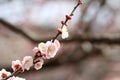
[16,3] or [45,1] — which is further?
[45,1]

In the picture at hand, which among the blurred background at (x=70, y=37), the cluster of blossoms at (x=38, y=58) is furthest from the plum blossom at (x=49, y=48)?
the blurred background at (x=70, y=37)

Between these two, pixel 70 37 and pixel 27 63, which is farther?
pixel 70 37

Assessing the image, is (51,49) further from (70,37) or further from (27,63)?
(70,37)

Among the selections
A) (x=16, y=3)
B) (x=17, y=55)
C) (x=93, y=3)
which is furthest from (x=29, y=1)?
(x=93, y=3)

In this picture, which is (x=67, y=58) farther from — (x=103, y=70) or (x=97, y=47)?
(x=103, y=70)

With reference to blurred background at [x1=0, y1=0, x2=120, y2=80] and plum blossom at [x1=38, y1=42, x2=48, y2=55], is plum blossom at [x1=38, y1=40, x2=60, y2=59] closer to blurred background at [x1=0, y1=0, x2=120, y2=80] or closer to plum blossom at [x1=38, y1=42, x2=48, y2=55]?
plum blossom at [x1=38, y1=42, x2=48, y2=55]

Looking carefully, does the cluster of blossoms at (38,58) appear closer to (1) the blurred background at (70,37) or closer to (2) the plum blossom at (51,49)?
(2) the plum blossom at (51,49)

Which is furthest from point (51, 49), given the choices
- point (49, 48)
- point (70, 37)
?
point (70, 37)

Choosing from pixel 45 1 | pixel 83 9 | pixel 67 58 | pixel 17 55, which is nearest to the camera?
pixel 83 9
